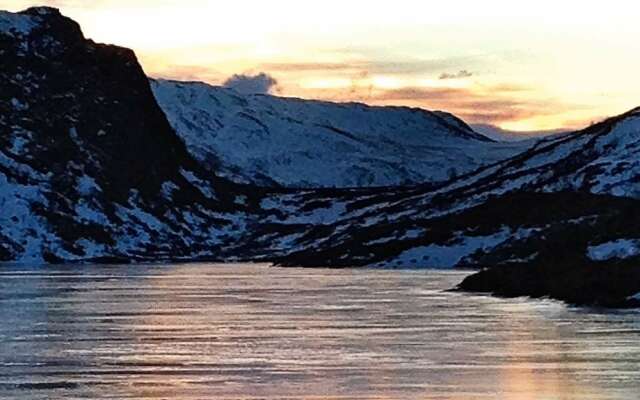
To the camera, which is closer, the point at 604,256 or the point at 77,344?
the point at 77,344

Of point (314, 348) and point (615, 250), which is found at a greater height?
point (314, 348)

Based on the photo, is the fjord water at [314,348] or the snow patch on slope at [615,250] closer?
the fjord water at [314,348]

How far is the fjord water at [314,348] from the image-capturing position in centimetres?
4697

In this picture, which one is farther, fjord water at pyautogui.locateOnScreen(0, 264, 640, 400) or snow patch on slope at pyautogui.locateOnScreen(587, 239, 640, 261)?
snow patch on slope at pyautogui.locateOnScreen(587, 239, 640, 261)

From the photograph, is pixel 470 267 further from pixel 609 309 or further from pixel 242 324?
pixel 242 324

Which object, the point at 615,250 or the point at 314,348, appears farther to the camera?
the point at 615,250

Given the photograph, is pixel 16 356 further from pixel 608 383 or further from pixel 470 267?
pixel 470 267

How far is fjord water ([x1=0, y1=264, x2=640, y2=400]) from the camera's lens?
46969mm

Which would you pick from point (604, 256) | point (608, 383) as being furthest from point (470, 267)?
point (608, 383)

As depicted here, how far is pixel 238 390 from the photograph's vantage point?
46.5 m

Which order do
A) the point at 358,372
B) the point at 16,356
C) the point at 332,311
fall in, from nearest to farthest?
1. the point at 358,372
2. the point at 16,356
3. the point at 332,311

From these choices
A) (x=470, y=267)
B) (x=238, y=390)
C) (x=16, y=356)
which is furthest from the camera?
(x=470, y=267)

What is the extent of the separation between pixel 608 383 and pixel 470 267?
146m

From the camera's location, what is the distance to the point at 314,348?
6134cm
